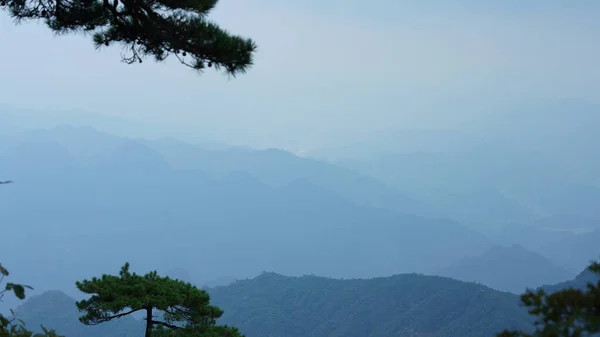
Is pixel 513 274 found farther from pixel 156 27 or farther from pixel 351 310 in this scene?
pixel 156 27

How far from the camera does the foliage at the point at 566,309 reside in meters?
2.31

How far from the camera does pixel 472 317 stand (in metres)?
75.2

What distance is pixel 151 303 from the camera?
807cm

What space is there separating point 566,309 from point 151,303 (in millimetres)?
6875

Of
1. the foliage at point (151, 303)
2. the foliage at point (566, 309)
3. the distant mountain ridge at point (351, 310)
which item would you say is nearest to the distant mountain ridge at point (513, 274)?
the distant mountain ridge at point (351, 310)

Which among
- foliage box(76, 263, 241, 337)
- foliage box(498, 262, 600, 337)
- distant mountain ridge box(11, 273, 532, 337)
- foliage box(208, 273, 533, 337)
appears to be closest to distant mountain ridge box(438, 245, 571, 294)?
foliage box(208, 273, 533, 337)

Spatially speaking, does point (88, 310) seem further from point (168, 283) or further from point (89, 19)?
point (89, 19)

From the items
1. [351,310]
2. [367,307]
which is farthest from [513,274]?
[351,310]

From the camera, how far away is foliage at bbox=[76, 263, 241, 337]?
8062 mm

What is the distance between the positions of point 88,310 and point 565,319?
7.72 metres

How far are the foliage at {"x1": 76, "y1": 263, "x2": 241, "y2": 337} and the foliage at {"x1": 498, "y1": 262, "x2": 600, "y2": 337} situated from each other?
6.63 m

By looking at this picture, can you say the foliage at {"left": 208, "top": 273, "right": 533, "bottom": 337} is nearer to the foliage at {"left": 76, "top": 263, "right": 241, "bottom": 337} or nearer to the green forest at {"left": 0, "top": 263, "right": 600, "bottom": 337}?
the green forest at {"left": 0, "top": 263, "right": 600, "bottom": 337}

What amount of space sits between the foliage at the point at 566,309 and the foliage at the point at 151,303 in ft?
21.8

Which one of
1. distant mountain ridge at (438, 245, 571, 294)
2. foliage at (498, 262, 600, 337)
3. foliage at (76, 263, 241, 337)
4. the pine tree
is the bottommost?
foliage at (498, 262, 600, 337)
